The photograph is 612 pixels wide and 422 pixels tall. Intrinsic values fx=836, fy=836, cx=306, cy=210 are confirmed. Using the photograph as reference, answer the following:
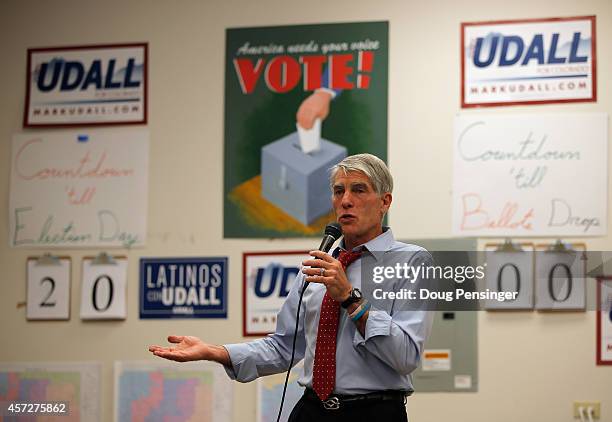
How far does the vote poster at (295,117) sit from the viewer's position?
385 cm

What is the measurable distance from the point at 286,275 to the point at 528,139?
1252mm

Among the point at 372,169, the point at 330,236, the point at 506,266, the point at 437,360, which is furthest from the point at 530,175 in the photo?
the point at 330,236

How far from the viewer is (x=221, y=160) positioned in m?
3.98

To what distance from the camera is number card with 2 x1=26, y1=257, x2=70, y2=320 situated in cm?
405

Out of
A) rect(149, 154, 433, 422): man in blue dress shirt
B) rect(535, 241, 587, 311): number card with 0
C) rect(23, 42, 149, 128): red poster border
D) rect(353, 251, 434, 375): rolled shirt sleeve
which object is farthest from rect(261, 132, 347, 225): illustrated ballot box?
rect(353, 251, 434, 375): rolled shirt sleeve

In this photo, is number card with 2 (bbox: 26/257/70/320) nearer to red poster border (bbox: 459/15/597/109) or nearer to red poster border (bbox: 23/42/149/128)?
red poster border (bbox: 23/42/149/128)

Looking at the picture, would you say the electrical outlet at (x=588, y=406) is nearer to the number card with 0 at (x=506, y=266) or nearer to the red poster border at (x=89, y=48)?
the number card with 0 at (x=506, y=266)

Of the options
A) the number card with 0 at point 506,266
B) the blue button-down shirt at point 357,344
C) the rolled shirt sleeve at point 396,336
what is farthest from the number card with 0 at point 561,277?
the rolled shirt sleeve at point 396,336

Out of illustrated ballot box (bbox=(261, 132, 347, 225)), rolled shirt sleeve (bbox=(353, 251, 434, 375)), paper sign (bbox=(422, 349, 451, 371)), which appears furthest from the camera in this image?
illustrated ballot box (bbox=(261, 132, 347, 225))

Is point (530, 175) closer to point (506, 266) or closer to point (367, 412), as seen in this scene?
point (506, 266)

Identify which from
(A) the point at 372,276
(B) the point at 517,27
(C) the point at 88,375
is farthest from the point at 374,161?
(C) the point at 88,375

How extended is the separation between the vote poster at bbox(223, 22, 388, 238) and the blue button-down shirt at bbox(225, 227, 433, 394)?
4.32 ft

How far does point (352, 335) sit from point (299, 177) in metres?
1.62

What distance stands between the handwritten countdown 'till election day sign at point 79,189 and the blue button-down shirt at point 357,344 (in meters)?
1.64
